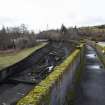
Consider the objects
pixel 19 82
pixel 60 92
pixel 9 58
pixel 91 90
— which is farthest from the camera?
pixel 9 58

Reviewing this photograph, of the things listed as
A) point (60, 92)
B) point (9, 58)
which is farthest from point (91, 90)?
point (9, 58)

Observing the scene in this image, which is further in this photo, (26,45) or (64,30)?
(64,30)

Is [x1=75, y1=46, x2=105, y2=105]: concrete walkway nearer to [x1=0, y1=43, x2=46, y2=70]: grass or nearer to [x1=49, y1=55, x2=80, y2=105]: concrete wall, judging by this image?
[x1=49, y1=55, x2=80, y2=105]: concrete wall

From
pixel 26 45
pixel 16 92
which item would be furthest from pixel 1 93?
pixel 26 45

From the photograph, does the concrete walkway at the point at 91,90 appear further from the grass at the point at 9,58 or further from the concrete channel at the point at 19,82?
the grass at the point at 9,58

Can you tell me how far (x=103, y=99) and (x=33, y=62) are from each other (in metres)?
33.5

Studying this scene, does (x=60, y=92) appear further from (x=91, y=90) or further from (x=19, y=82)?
(x=19, y=82)

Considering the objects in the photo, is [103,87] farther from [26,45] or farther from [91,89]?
[26,45]

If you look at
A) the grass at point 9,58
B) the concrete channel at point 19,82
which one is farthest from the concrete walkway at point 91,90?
the grass at point 9,58

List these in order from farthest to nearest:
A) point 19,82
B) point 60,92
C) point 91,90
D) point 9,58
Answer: point 9,58 < point 19,82 < point 91,90 < point 60,92

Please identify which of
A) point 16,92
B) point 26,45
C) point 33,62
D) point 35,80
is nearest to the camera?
point 16,92

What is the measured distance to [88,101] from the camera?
11.7m

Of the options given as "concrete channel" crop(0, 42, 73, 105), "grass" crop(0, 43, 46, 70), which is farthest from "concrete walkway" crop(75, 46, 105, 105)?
"grass" crop(0, 43, 46, 70)

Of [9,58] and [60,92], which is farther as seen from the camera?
[9,58]
